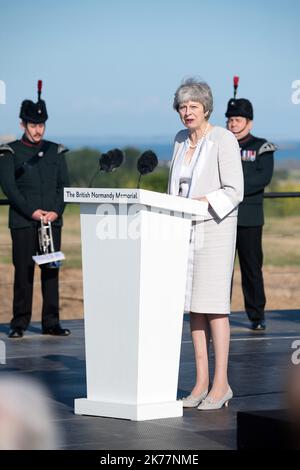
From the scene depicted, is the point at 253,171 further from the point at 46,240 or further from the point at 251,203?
the point at 46,240

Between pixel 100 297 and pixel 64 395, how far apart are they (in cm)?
109

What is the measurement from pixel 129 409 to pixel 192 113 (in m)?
1.54

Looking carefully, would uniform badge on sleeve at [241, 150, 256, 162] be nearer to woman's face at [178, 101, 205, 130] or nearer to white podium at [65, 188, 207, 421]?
woman's face at [178, 101, 205, 130]

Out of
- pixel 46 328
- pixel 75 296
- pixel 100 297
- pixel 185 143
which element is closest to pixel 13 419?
pixel 100 297

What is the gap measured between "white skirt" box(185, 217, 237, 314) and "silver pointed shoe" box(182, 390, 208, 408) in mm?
465

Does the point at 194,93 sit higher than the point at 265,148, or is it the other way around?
the point at 194,93

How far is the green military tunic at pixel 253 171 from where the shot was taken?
10.8 m

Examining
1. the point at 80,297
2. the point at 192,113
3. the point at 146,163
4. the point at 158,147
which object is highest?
the point at 192,113

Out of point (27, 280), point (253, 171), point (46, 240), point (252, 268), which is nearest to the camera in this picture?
point (46, 240)

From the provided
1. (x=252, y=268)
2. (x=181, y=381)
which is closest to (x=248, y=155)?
(x=252, y=268)

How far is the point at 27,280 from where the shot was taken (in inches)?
419

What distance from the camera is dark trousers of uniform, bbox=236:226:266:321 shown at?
35.9 ft

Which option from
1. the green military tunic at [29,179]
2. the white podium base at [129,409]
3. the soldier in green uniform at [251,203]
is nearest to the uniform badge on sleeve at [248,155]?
the soldier in green uniform at [251,203]

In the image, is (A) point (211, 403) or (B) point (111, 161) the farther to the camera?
(B) point (111, 161)
